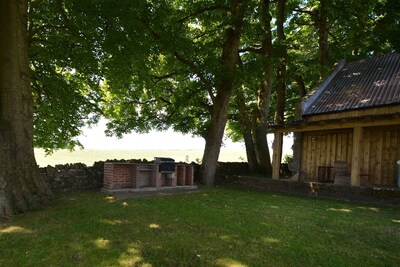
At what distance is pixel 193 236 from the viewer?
645 centimetres

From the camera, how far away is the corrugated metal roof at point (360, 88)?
13.5 m

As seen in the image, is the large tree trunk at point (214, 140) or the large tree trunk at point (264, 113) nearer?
the large tree trunk at point (214, 140)

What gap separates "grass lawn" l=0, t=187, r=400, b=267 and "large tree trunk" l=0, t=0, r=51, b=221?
74cm

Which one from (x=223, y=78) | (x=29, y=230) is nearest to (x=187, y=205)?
(x=29, y=230)

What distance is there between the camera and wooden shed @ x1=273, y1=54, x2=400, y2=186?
12.5 metres

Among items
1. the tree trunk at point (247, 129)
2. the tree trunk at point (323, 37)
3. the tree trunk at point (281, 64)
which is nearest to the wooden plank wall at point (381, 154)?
the tree trunk at point (247, 129)

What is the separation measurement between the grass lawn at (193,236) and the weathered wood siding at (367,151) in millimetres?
4047

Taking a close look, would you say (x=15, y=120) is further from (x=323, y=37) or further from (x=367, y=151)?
(x=323, y=37)

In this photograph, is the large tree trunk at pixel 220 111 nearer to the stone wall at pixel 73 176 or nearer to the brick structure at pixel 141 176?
the brick structure at pixel 141 176

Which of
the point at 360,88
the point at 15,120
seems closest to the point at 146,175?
the point at 15,120

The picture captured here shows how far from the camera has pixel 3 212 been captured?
7.66m

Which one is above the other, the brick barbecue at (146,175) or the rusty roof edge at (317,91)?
the rusty roof edge at (317,91)

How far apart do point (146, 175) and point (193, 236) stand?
689 cm

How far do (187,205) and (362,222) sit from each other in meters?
4.50
